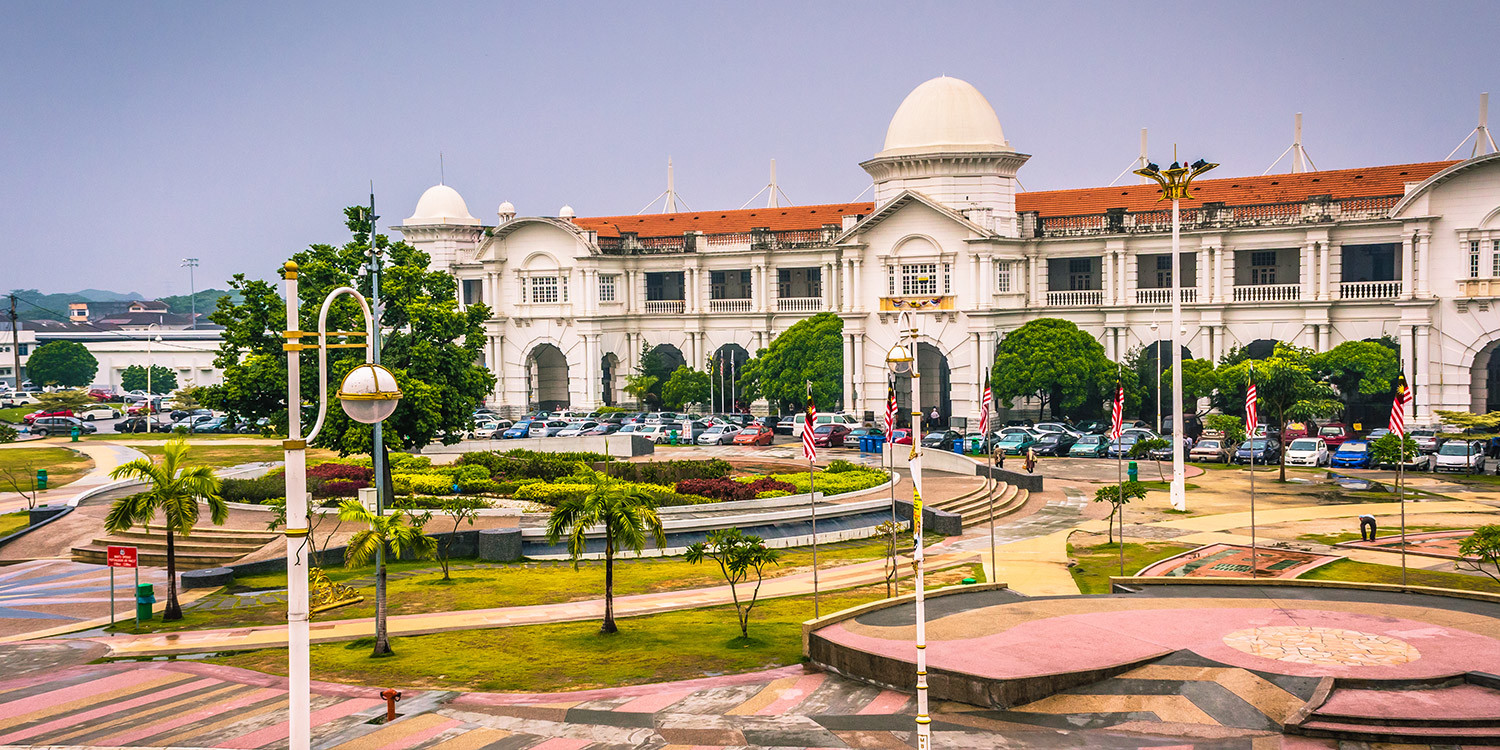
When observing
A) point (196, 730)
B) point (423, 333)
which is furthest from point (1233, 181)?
point (196, 730)

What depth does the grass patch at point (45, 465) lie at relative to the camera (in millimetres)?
60094

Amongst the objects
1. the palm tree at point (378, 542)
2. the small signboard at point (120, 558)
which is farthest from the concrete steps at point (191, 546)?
the palm tree at point (378, 542)

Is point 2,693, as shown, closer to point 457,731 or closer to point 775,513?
point 457,731

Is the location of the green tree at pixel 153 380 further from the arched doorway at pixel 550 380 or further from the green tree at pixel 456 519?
the green tree at pixel 456 519

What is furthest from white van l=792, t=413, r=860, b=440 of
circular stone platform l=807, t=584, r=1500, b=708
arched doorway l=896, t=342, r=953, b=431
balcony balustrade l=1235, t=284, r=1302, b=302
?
circular stone platform l=807, t=584, r=1500, b=708

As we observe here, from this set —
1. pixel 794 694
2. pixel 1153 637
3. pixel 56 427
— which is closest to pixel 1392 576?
pixel 1153 637

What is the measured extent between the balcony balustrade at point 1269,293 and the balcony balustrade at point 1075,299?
804 cm

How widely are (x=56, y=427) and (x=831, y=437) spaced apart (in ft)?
180

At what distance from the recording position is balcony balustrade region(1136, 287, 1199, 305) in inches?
2970

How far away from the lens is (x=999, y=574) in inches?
1446

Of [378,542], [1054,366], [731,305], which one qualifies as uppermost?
[731,305]

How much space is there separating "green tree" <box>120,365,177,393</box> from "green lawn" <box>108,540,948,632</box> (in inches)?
4504

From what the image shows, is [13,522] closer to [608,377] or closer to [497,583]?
[497,583]

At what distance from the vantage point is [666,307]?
92.2 m
